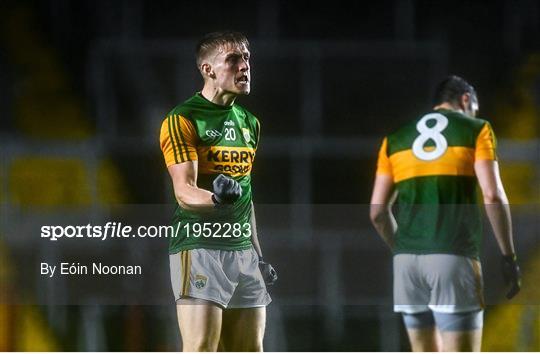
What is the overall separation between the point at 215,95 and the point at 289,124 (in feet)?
1.05

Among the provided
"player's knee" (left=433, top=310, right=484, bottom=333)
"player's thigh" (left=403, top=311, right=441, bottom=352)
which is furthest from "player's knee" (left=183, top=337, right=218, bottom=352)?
"player's knee" (left=433, top=310, right=484, bottom=333)

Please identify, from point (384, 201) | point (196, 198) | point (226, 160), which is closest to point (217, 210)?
point (196, 198)

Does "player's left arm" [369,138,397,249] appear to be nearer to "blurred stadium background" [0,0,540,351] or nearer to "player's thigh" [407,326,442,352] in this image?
"blurred stadium background" [0,0,540,351]

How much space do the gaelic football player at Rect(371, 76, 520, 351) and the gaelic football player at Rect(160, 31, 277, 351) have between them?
531 millimetres

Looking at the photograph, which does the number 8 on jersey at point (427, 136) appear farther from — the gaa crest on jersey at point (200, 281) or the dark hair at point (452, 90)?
the gaa crest on jersey at point (200, 281)

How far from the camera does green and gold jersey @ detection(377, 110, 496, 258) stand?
4352mm

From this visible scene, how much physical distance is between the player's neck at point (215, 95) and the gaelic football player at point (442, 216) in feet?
2.15

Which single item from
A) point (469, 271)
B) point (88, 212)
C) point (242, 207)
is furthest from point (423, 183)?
point (88, 212)

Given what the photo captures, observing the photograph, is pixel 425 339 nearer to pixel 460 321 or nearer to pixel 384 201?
pixel 460 321

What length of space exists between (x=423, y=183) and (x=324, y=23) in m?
0.75

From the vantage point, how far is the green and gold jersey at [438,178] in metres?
4.35

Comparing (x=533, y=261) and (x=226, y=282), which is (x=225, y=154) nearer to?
(x=226, y=282)

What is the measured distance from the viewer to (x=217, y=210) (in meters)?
4.38

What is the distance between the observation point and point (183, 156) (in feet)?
14.3
